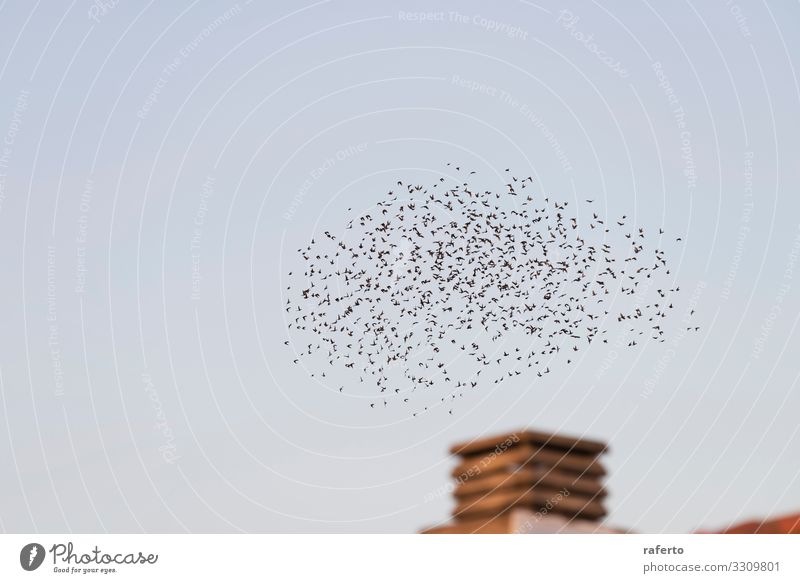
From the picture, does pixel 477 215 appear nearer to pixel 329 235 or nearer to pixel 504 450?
Result: pixel 329 235
